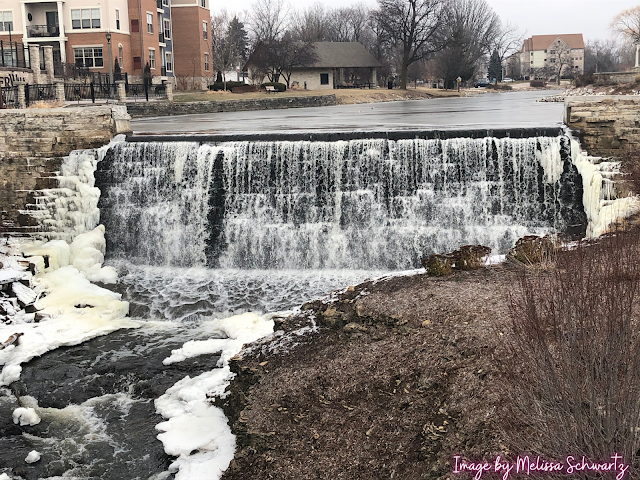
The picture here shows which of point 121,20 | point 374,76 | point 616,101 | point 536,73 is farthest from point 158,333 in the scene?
point 536,73

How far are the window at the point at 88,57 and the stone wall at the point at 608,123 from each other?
39185 millimetres

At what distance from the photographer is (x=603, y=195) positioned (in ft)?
46.8

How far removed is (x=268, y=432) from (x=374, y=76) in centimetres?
6399

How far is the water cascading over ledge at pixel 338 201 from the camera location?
14.8 m

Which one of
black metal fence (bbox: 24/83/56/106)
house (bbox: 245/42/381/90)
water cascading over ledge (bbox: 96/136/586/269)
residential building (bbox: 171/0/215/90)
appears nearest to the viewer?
water cascading over ledge (bbox: 96/136/586/269)

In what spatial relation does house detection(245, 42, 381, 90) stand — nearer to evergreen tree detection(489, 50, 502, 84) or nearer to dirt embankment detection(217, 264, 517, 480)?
evergreen tree detection(489, 50, 502, 84)

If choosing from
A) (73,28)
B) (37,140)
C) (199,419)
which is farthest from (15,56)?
(199,419)

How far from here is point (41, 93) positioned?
3030 centimetres

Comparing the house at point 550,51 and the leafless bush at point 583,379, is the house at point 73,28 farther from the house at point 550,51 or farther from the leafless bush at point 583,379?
the house at point 550,51

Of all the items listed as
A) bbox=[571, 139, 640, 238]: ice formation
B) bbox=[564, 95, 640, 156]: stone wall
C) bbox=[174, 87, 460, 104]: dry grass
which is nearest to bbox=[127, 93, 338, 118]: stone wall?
bbox=[174, 87, 460, 104]: dry grass

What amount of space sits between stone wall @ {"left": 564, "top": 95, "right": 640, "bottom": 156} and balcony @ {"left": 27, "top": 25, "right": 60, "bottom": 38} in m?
41.5

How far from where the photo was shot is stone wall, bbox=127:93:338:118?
109ft

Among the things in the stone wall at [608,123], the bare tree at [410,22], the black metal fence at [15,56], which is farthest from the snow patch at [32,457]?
the bare tree at [410,22]

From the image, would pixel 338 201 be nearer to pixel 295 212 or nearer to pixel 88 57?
pixel 295 212
